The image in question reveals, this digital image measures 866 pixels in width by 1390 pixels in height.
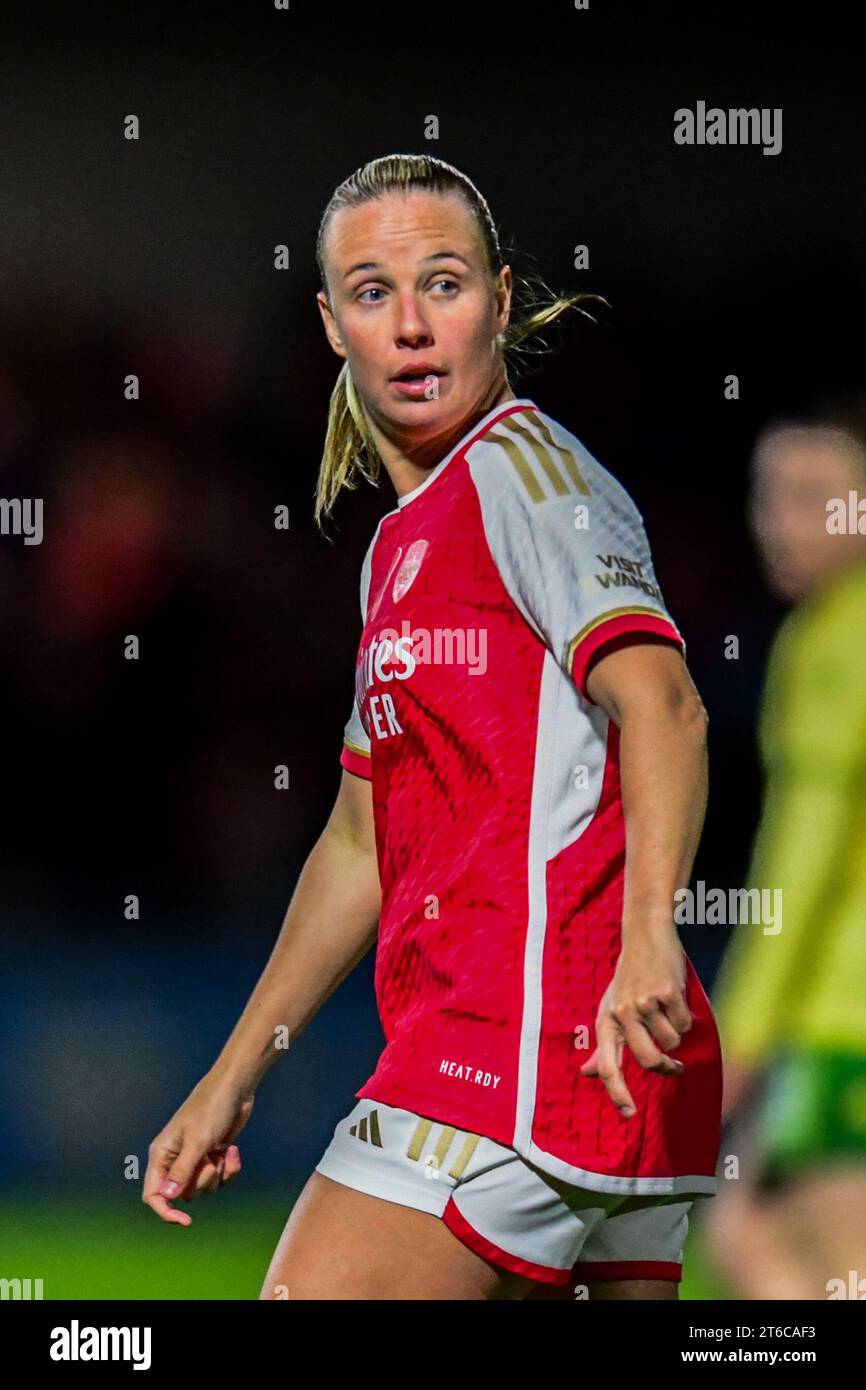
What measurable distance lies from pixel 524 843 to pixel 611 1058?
299 mm

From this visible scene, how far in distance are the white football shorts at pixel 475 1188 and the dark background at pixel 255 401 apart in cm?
124

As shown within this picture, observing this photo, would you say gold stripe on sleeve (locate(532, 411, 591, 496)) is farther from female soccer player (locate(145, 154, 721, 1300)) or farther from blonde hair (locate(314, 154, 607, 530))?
blonde hair (locate(314, 154, 607, 530))

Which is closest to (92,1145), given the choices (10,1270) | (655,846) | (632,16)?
(10,1270)

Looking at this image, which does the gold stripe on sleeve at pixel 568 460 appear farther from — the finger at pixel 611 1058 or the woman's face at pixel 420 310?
the finger at pixel 611 1058

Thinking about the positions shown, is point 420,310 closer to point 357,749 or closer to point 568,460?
point 568,460

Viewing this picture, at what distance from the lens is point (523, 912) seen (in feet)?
6.01

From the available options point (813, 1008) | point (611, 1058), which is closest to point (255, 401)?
point (813, 1008)

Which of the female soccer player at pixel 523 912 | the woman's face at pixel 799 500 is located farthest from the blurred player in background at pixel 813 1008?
the female soccer player at pixel 523 912

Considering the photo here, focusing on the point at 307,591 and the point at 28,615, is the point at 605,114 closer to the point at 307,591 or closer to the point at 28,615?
the point at 307,591

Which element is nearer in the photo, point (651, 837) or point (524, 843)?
point (651, 837)

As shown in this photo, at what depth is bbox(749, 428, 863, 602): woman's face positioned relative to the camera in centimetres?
306

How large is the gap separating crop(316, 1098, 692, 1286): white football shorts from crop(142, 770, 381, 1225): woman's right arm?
0.95 feet

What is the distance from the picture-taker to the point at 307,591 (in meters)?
3.29

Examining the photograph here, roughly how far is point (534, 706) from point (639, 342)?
1.61 metres
